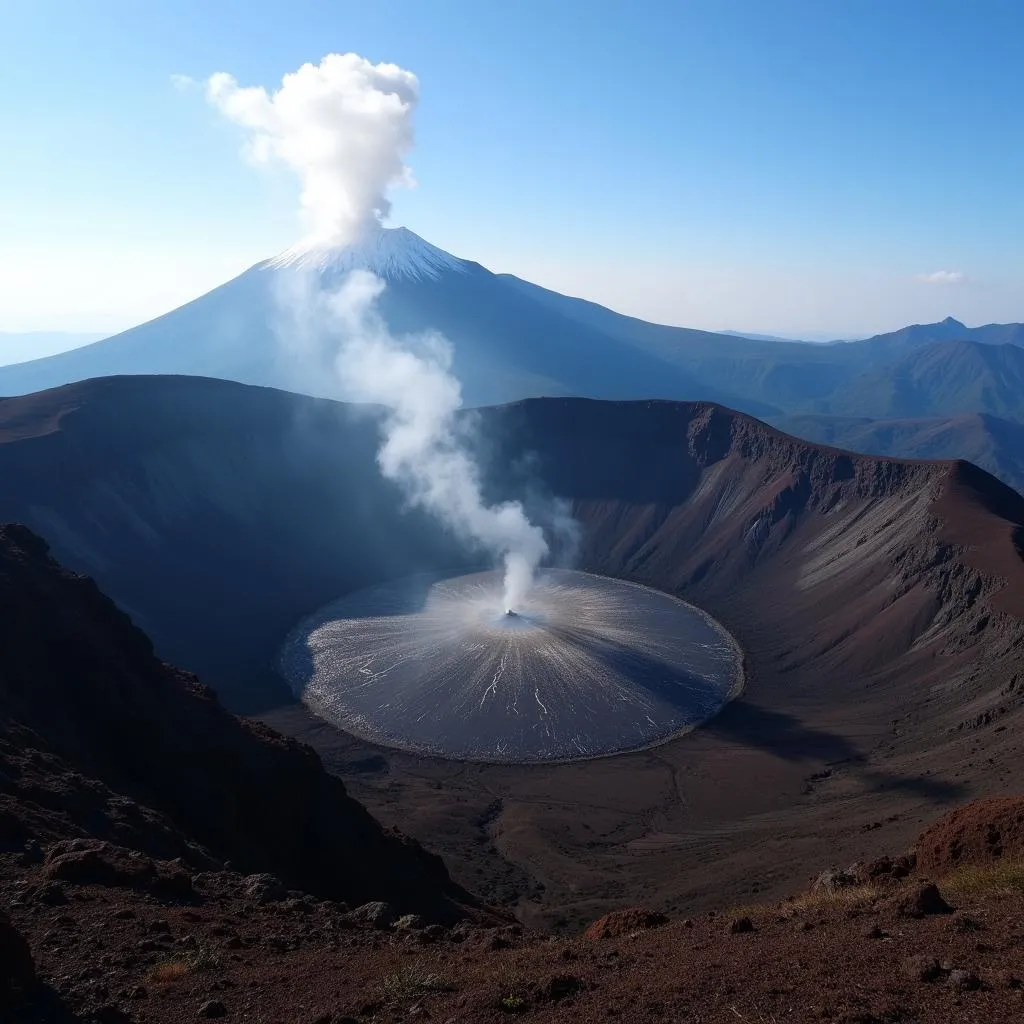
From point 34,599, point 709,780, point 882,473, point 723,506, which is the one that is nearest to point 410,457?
point 723,506

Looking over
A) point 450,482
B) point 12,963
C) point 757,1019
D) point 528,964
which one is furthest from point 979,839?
point 450,482

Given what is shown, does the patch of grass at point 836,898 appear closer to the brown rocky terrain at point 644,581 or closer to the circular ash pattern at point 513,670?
the brown rocky terrain at point 644,581

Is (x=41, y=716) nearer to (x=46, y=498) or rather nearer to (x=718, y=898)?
(x=718, y=898)

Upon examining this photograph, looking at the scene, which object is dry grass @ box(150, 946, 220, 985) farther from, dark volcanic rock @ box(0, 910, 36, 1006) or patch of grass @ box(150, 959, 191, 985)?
dark volcanic rock @ box(0, 910, 36, 1006)

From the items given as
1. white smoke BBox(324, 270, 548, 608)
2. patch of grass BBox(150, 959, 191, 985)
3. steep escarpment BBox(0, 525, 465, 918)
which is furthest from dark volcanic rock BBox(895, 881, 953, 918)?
white smoke BBox(324, 270, 548, 608)

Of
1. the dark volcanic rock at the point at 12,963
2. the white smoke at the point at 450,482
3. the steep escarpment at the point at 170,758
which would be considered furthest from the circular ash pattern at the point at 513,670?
the dark volcanic rock at the point at 12,963
